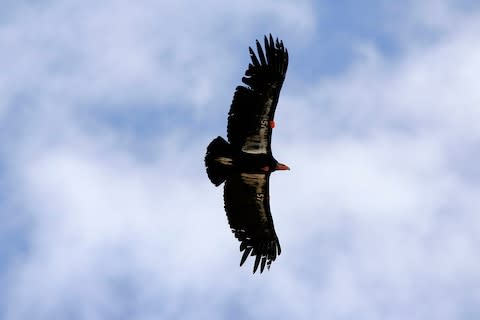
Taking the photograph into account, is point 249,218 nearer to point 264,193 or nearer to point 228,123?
point 264,193

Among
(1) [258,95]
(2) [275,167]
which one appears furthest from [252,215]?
(1) [258,95]

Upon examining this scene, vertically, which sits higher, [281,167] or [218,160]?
[281,167]

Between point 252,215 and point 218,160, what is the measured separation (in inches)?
93.1

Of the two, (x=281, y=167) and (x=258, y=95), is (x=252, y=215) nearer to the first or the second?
(x=281, y=167)

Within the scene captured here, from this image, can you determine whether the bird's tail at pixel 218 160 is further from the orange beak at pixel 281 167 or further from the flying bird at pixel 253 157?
the orange beak at pixel 281 167

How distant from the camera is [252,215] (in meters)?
26.3

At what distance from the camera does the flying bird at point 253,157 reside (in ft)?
80.3

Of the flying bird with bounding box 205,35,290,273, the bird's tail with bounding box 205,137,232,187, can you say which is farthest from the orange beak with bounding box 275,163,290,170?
the bird's tail with bounding box 205,137,232,187

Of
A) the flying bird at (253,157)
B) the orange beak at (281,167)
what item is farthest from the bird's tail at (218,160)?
the orange beak at (281,167)

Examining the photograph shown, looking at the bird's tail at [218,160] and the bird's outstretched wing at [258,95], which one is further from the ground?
the bird's outstretched wing at [258,95]

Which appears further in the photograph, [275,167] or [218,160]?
[275,167]

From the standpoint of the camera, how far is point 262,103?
24.6m

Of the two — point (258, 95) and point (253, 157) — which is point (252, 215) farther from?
point (258, 95)

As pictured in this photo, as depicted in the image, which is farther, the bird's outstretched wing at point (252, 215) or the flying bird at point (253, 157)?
the bird's outstretched wing at point (252, 215)
